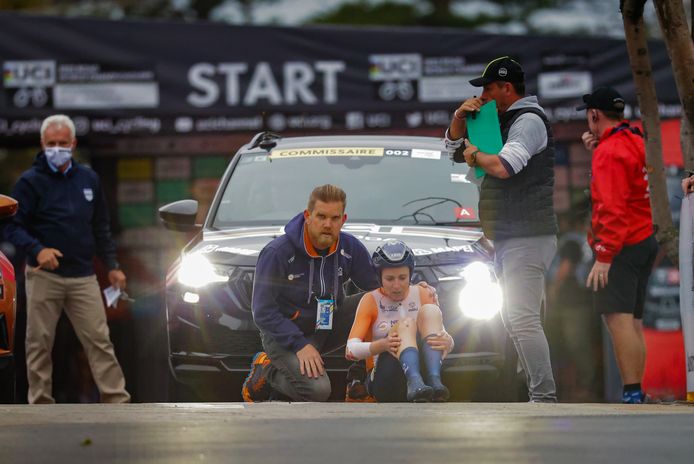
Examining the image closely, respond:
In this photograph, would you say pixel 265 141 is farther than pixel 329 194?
Yes

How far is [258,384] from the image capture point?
7777mm

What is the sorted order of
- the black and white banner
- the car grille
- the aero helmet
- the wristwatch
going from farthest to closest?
1. the black and white banner
2. the car grille
3. the wristwatch
4. the aero helmet

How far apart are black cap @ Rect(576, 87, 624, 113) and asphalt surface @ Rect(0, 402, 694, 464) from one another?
2641 millimetres

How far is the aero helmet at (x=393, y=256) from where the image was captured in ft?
25.0

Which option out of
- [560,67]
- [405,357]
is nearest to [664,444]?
[405,357]

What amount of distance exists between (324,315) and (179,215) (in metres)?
1.49

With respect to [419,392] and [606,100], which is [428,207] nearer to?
[606,100]

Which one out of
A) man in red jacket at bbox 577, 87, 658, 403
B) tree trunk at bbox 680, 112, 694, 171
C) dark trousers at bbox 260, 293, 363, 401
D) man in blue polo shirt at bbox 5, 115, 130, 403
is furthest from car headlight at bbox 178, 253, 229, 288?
tree trunk at bbox 680, 112, 694, 171

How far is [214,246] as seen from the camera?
8.32 meters

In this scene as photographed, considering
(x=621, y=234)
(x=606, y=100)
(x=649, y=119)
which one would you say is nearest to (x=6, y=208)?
(x=621, y=234)

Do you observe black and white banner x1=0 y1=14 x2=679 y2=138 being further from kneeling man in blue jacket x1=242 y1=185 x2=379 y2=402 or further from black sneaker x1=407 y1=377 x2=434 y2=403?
black sneaker x1=407 y1=377 x2=434 y2=403

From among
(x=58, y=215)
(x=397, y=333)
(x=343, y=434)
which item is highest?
(x=58, y=215)

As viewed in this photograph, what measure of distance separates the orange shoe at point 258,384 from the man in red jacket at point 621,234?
2.02 m

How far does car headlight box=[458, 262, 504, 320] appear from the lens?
7.92 meters
